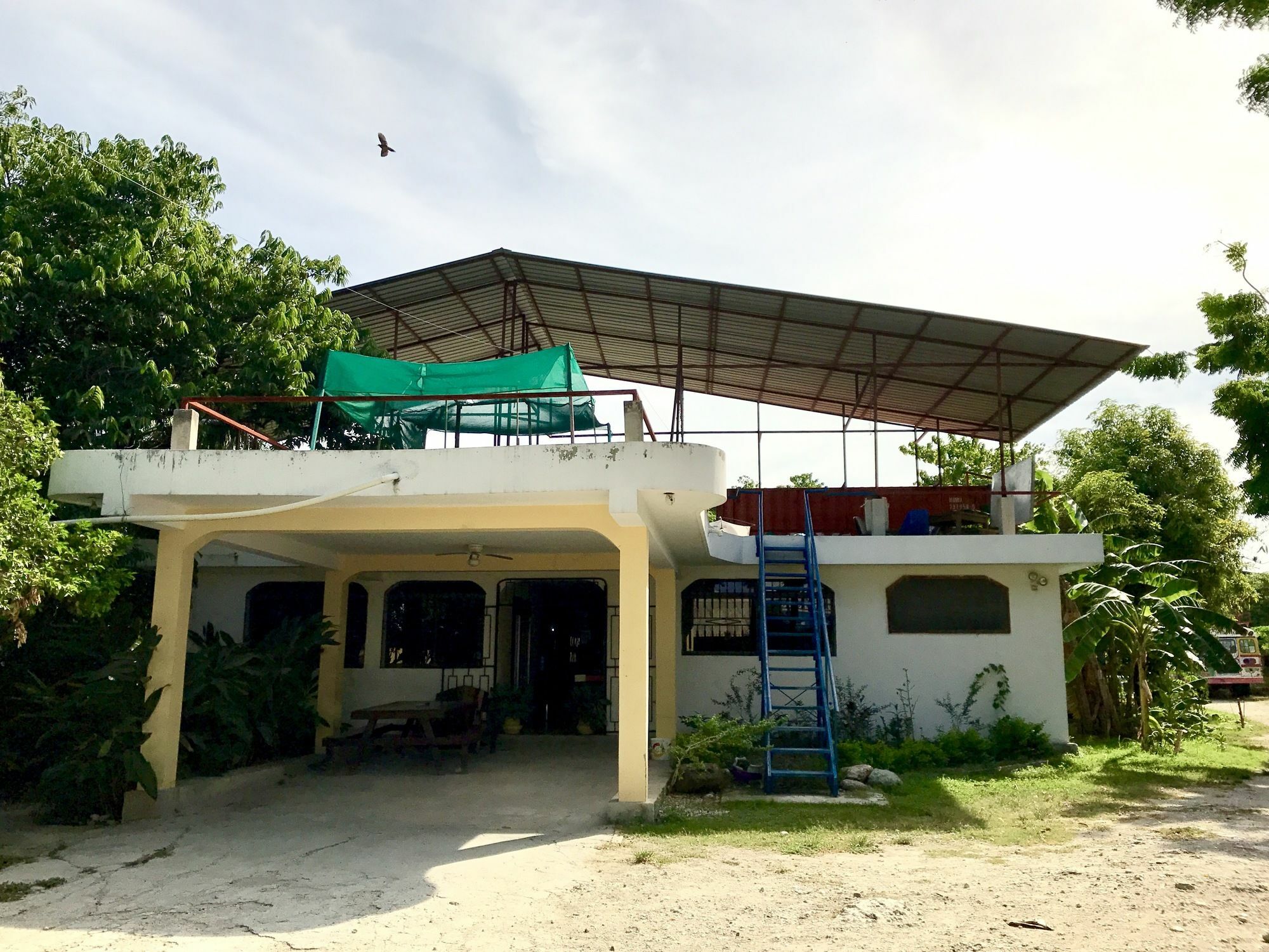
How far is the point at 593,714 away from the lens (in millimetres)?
13242

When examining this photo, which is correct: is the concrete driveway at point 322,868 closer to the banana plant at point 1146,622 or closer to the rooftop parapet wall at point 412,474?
the rooftop parapet wall at point 412,474

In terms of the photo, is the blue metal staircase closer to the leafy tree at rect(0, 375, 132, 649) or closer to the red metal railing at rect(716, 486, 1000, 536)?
the red metal railing at rect(716, 486, 1000, 536)

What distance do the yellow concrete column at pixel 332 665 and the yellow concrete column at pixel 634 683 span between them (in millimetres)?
5224

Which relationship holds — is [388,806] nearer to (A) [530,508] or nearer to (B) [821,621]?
(A) [530,508]

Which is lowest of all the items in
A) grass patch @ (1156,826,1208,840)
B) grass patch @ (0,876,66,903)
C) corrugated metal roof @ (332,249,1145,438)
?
grass patch @ (0,876,66,903)

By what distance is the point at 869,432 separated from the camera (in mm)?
14742

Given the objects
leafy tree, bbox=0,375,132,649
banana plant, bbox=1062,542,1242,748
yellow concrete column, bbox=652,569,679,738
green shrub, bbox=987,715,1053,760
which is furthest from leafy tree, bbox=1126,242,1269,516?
leafy tree, bbox=0,375,132,649

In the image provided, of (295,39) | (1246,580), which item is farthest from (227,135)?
(1246,580)

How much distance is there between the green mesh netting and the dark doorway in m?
3.77

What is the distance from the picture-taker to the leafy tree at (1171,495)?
18469mm

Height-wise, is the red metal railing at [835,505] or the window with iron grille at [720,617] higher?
the red metal railing at [835,505]

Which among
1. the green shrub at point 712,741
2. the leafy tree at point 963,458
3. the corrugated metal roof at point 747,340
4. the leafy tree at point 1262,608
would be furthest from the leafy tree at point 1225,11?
the leafy tree at point 1262,608

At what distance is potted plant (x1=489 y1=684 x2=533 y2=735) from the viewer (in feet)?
42.4

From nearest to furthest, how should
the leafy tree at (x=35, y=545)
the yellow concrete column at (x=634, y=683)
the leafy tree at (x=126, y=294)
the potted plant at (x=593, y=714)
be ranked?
1. the leafy tree at (x=35, y=545)
2. the yellow concrete column at (x=634, y=683)
3. the leafy tree at (x=126, y=294)
4. the potted plant at (x=593, y=714)
